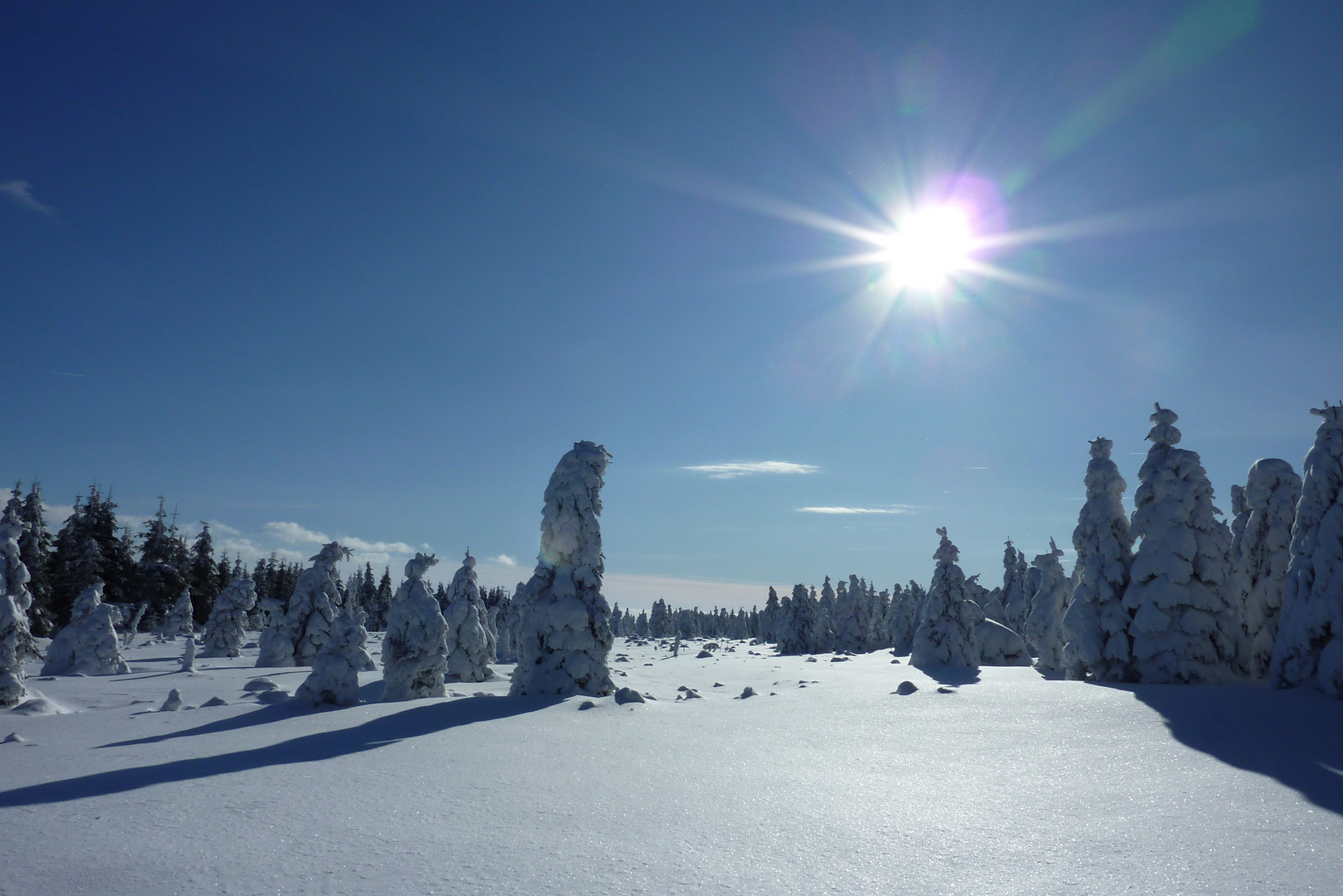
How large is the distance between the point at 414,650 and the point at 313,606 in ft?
53.5

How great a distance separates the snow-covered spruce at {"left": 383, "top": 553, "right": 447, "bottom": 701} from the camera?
70.5 feet

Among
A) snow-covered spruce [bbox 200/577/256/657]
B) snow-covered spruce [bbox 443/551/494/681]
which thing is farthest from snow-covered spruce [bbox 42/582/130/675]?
snow-covered spruce [bbox 443/551/494/681]

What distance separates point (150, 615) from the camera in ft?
215

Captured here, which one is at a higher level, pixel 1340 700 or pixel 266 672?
pixel 1340 700

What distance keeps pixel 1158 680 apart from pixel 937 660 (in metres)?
12.3

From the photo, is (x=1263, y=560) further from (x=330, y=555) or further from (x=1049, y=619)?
(x=330, y=555)

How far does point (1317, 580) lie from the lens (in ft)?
46.8

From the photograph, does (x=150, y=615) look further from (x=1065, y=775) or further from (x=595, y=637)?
(x=1065, y=775)

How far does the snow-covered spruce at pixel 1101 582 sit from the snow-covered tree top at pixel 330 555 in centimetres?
2940

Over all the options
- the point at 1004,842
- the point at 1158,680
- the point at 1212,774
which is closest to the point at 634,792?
the point at 1004,842

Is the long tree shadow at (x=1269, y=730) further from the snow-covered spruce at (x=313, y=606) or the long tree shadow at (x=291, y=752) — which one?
the snow-covered spruce at (x=313, y=606)

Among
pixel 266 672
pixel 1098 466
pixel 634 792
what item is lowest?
pixel 266 672

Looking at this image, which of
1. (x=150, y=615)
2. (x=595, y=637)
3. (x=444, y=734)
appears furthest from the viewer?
(x=150, y=615)

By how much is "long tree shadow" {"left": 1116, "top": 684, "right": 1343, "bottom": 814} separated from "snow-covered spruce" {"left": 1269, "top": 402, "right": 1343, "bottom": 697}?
93 centimetres
